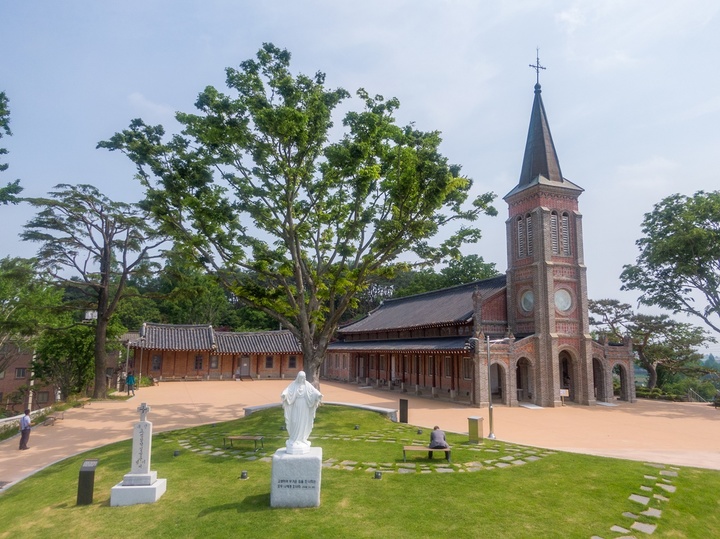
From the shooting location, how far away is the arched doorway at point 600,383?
28359 mm

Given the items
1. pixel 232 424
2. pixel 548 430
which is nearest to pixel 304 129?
pixel 232 424

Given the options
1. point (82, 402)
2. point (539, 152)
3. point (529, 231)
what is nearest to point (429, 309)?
point (529, 231)

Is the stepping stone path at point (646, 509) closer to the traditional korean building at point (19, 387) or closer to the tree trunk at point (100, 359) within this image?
the tree trunk at point (100, 359)

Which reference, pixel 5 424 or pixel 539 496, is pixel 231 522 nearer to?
pixel 539 496

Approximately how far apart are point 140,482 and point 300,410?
12.2 feet

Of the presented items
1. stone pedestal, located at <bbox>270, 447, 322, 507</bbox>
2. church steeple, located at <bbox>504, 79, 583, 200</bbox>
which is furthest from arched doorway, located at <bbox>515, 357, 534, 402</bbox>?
stone pedestal, located at <bbox>270, 447, 322, 507</bbox>

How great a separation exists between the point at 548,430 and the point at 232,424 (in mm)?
12532

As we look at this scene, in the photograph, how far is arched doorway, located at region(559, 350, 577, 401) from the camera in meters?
28.1

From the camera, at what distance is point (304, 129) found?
16.9 metres

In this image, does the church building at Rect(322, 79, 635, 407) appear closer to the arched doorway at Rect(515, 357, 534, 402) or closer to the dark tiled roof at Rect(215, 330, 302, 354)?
the arched doorway at Rect(515, 357, 534, 402)

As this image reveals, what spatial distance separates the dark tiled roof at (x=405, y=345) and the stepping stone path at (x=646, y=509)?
15256 millimetres

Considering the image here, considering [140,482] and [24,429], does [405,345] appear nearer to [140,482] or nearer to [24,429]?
[24,429]

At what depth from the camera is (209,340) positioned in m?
43.9

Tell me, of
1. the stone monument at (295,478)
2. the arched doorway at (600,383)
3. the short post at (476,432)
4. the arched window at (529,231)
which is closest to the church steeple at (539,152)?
the arched window at (529,231)
